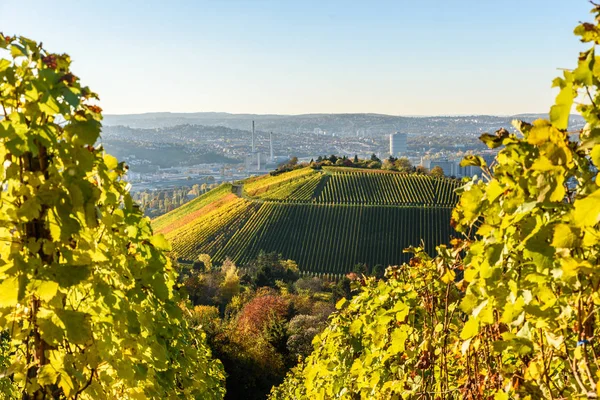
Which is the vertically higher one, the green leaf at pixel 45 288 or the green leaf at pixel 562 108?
the green leaf at pixel 562 108

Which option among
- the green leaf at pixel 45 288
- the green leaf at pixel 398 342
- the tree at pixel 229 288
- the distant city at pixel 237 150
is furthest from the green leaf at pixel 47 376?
the distant city at pixel 237 150

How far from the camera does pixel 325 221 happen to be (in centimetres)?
4491

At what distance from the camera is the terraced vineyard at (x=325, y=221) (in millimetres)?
40812

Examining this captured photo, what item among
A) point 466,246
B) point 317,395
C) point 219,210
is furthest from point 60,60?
point 219,210

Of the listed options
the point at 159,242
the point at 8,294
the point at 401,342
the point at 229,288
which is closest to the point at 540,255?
the point at 8,294

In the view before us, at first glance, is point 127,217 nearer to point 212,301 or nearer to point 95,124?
point 95,124

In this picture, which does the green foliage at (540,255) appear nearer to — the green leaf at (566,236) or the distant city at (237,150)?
the green leaf at (566,236)

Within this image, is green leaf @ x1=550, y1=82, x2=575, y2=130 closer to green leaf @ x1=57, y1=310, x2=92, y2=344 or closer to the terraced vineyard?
green leaf @ x1=57, y1=310, x2=92, y2=344

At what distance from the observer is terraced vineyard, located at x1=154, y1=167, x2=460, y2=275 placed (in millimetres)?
40812

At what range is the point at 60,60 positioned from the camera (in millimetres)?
1828

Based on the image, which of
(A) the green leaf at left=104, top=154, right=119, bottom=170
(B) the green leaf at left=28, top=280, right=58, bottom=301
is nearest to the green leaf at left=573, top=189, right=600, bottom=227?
(B) the green leaf at left=28, top=280, right=58, bottom=301

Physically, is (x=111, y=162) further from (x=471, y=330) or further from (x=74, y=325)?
(x=471, y=330)

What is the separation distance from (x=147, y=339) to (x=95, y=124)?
1.25 m

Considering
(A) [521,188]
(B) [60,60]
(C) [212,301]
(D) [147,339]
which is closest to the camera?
(A) [521,188]
